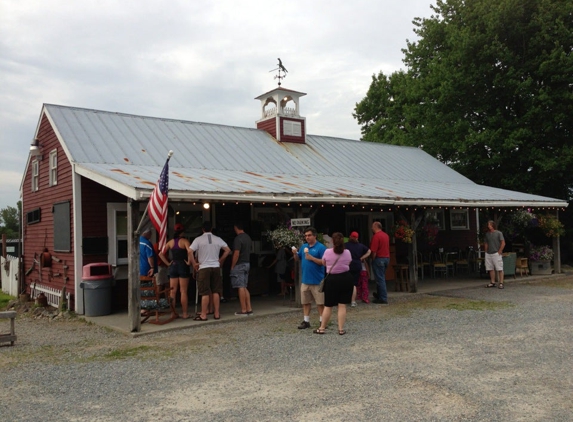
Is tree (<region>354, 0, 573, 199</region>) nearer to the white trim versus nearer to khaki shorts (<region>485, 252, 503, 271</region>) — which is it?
khaki shorts (<region>485, 252, 503, 271</region>)

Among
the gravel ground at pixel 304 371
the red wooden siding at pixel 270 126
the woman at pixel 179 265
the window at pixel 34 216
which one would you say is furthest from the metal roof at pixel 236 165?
the window at pixel 34 216

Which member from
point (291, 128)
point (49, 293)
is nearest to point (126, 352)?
point (49, 293)

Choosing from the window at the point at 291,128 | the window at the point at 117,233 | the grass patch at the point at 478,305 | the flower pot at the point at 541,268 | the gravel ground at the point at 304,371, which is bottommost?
the gravel ground at the point at 304,371

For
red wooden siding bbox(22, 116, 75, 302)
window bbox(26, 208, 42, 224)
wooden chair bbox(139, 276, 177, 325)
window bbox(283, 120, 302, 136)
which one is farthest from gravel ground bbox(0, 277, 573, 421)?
window bbox(283, 120, 302, 136)

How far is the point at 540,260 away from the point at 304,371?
12.4 metres

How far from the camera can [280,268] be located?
1158cm

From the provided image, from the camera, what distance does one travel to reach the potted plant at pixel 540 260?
1584cm

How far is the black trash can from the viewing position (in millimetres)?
10273

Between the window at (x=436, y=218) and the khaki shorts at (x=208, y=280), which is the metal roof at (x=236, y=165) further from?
the khaki shorts at (x=208, y=280)

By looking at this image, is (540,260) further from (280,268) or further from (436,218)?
(280,268)

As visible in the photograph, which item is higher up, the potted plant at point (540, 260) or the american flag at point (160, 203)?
the american flag at point (160, 203)

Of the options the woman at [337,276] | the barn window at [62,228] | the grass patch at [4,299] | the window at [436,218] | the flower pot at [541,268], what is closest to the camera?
the woman at [337,276]

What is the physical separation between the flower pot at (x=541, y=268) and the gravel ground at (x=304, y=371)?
23.1 feet

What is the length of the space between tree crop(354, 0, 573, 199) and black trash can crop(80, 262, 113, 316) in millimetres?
15428
